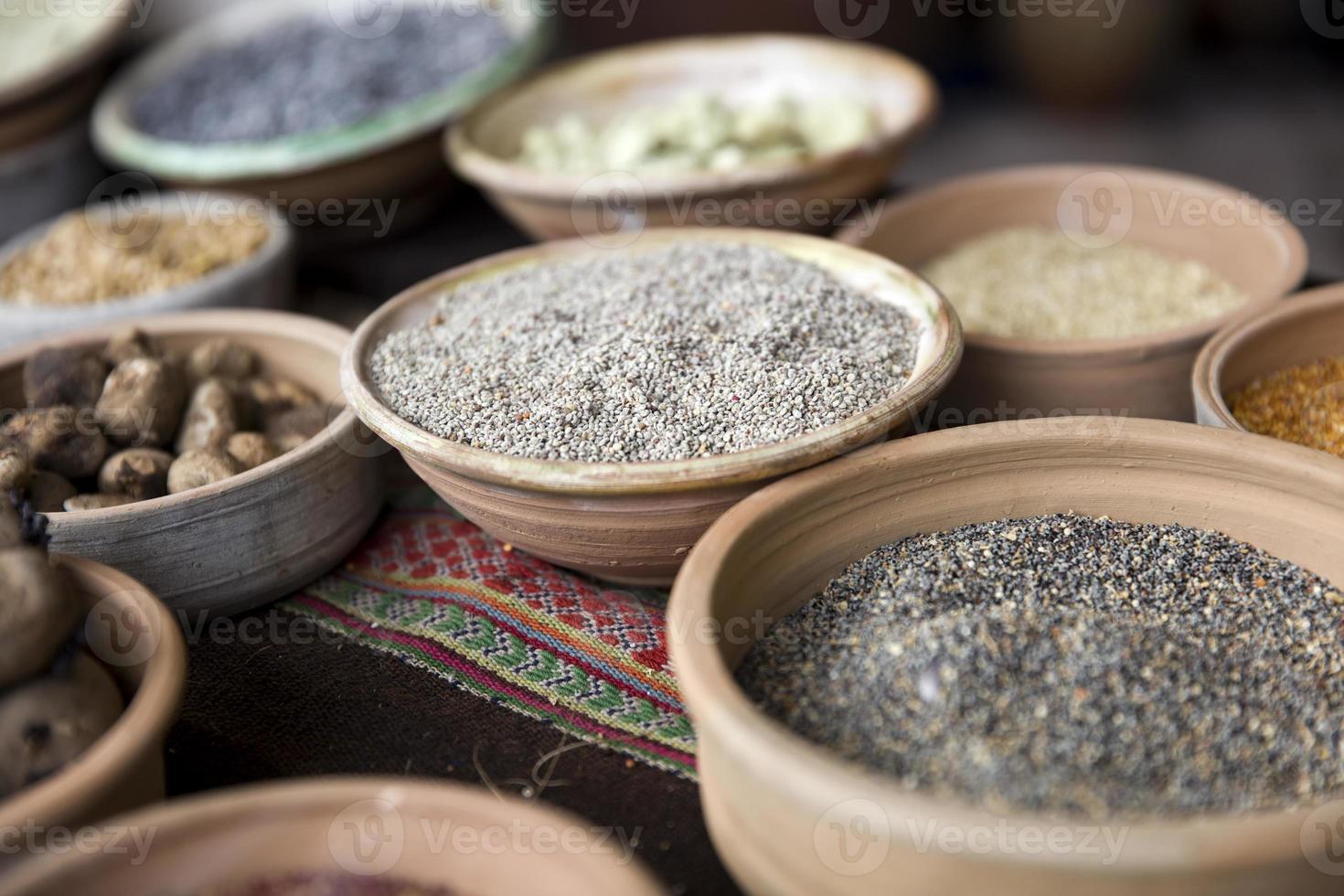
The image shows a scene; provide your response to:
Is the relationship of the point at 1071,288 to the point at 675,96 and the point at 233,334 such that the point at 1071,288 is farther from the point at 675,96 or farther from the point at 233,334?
the point at 233,334

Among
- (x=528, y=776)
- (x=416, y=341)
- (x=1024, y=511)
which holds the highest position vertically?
(x=416, y=341)

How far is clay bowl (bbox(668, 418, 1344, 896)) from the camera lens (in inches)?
31.7

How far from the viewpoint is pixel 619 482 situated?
115 cm

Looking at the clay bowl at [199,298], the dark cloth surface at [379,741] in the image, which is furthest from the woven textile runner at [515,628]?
the clay bowl at [199,298]

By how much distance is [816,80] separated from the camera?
2416mm

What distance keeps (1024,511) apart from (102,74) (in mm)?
2698

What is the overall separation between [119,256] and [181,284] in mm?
219

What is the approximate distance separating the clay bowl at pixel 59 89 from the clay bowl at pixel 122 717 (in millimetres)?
1864

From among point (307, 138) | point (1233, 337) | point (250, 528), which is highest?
point (307, 138)

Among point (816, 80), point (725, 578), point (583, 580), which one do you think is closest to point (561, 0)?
point (816, 80)

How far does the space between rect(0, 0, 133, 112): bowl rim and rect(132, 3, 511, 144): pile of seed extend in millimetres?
147

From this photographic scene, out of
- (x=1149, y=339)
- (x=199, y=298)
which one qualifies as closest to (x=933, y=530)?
(x=1149, y=339)

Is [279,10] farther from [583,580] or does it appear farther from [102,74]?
[583,580]

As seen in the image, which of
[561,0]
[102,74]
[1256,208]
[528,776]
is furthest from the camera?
[561,0]
